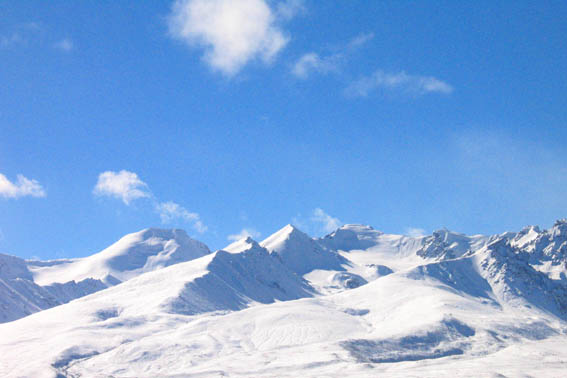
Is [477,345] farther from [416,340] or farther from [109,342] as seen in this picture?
[109,342]

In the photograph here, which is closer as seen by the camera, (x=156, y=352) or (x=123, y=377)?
(x=123, y=377)

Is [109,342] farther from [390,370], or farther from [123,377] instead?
[390,370]

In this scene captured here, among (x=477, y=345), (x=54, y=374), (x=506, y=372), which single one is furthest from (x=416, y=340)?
(x=54, y=374)

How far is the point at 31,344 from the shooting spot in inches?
7013

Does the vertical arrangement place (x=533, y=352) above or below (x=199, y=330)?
below

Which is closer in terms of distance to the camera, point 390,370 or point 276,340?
point 390,370

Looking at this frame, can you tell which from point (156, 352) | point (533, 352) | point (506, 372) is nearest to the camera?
point (506, 372)

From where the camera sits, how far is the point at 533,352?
7574 inches

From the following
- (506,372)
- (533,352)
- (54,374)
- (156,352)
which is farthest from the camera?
(533,352)

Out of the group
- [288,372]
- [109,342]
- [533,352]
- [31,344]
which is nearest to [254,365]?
[288,372]

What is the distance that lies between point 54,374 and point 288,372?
2232 inches

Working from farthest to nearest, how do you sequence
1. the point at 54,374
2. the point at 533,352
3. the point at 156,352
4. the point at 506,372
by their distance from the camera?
the point at 533,352 → the point at 156,352 → the point at 506,372 → the point at 54,374

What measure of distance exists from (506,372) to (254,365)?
65.7 metres

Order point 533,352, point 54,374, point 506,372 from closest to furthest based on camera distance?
point 54,374, point 506,372, point 533,352
